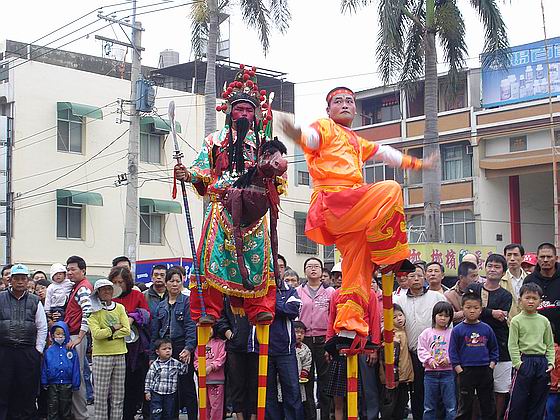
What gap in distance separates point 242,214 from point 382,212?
93 cm

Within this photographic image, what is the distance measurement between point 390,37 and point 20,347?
11758mm

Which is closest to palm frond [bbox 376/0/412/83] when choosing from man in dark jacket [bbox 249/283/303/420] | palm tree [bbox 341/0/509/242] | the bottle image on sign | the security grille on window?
palm tree [bbox 341/0/509/242]

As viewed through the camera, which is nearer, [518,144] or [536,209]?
[518,144]

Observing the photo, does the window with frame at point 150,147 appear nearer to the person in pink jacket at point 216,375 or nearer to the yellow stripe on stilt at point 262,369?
the person in pink jacket at point 216,375

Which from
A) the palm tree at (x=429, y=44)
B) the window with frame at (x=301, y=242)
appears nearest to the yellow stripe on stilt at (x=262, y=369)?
the palm tree at (x=429, y=44)

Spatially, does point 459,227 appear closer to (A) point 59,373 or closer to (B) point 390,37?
(B) point 390,37

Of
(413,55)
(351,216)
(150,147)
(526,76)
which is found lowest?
(351,216)

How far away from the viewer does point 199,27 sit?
1911cm

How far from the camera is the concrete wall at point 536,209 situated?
97.3 feet

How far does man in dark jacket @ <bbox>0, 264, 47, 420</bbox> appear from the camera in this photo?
833 cm

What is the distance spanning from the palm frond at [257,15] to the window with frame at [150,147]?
8.19m

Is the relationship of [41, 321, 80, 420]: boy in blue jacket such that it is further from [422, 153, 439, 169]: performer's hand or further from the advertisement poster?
the advertisement poster

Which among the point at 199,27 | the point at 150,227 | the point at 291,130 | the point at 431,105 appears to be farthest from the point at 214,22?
the point at 291,130

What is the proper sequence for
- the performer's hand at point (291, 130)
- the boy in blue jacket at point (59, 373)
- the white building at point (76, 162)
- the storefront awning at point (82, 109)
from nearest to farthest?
1. the performer's hand at point (291, 130)
2. the boy in blue jacket at point (59, 373)
3. the white building at point (76, 162)
4. the storefront awning at point (82, 109)
